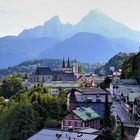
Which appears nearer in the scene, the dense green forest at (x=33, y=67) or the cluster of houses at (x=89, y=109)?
the cluster of houses at (x=89, y=109)

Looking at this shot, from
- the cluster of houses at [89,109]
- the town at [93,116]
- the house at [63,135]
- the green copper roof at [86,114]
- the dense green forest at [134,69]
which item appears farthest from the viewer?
the dense green forest at [134,69]

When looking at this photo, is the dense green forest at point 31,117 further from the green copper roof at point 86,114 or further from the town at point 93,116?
the green copper roof at point 86,114

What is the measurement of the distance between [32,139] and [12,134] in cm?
651

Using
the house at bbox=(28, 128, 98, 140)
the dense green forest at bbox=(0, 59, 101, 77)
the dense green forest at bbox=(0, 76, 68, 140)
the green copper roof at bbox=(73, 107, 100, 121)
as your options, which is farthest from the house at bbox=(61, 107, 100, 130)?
the dense green forest at bbox=(0, 59, 101, 77)

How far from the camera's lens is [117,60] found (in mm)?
101125

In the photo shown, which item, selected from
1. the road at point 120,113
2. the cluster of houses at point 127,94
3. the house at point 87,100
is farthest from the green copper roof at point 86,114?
the cluster of houses at point 127,94

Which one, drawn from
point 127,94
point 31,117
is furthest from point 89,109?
point 127,94

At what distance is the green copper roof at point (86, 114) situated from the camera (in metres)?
30.1

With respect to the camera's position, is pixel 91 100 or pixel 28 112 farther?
pixel 91 100

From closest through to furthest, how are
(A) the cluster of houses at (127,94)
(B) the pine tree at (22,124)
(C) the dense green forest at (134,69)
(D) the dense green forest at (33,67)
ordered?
1. (B) the pine tree at (22,124)
2. (A) the cluster of houses at (127,94)
3. (C) the dense green forest at (134,69)
4. (D) the dense green forest at (33,67)

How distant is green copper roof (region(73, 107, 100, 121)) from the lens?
98.7 feet

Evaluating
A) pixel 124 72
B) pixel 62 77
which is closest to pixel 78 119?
pixel 124 72

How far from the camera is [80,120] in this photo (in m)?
29.8

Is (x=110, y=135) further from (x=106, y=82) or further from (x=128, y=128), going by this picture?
(x=106, y=82)
